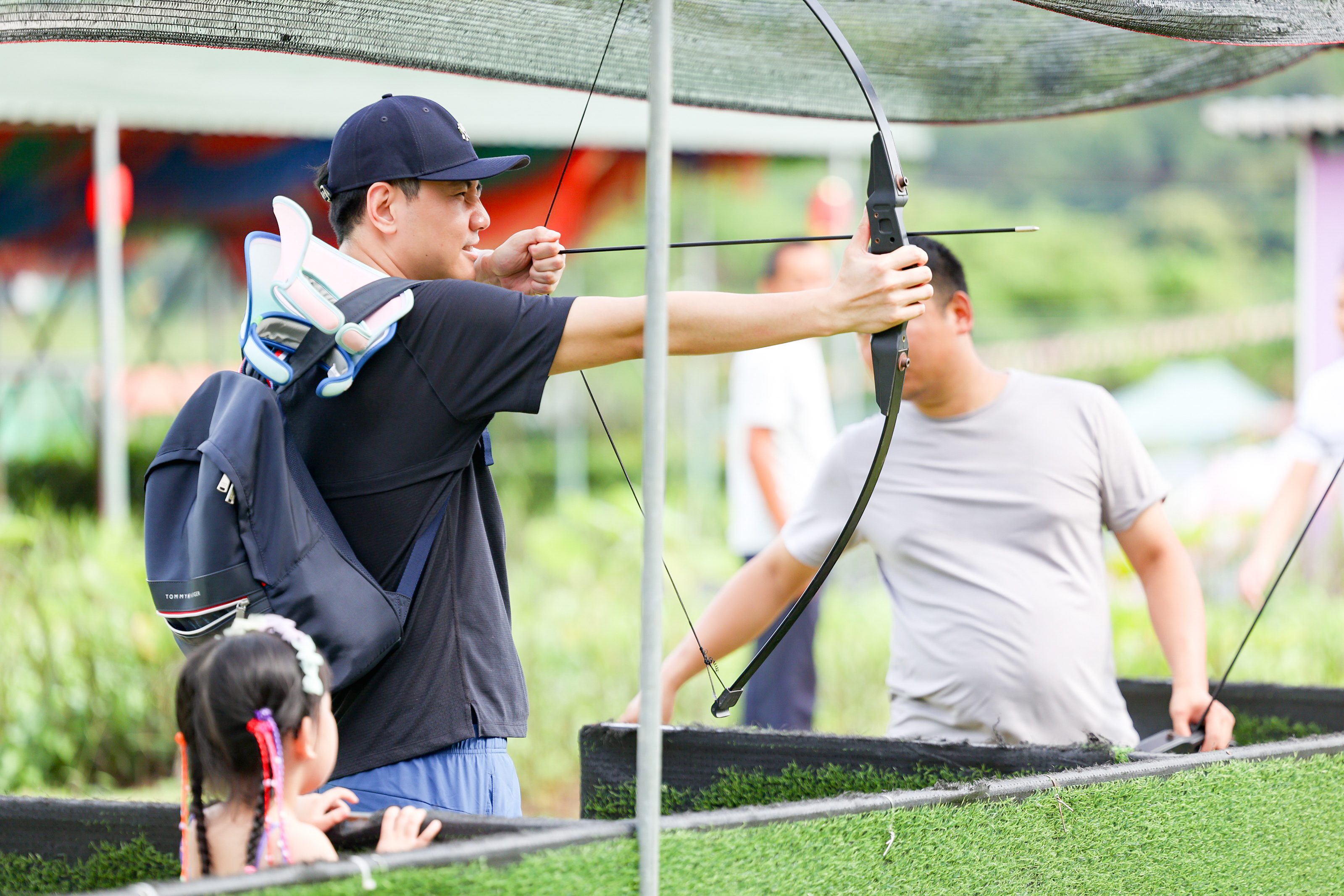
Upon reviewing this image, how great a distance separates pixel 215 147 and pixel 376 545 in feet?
23.4

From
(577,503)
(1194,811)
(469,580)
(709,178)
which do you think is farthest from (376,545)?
(709,178)

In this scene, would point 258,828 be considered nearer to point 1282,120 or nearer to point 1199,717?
point 1199,717

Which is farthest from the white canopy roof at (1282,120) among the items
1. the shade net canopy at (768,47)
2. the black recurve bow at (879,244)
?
the black recurve bow at (879,244)

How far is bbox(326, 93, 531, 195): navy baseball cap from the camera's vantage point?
1.87m

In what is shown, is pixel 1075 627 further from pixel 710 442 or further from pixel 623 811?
pixel 710 442

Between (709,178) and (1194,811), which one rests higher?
(709,178)

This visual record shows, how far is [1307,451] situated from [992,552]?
4.90 feet

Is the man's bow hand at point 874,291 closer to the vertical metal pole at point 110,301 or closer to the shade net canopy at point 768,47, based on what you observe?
the shade net canopy at point 768,47

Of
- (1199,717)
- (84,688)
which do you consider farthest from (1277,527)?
(84,688)

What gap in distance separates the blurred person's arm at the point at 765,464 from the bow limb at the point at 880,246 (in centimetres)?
244

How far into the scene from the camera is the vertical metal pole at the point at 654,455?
1457mm

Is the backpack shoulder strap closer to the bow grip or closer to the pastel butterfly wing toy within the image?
the pastel butterfly wing toy

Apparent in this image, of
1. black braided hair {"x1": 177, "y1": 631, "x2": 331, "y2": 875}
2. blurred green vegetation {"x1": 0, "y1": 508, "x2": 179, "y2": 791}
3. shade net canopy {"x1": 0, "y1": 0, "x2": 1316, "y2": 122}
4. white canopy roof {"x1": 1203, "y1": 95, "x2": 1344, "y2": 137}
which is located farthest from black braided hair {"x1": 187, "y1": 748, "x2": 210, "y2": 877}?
white canopy roof {"x1": 1203, "y1": 95, "x2": 1344, "y2": 137}

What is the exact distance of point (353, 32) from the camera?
243cm
